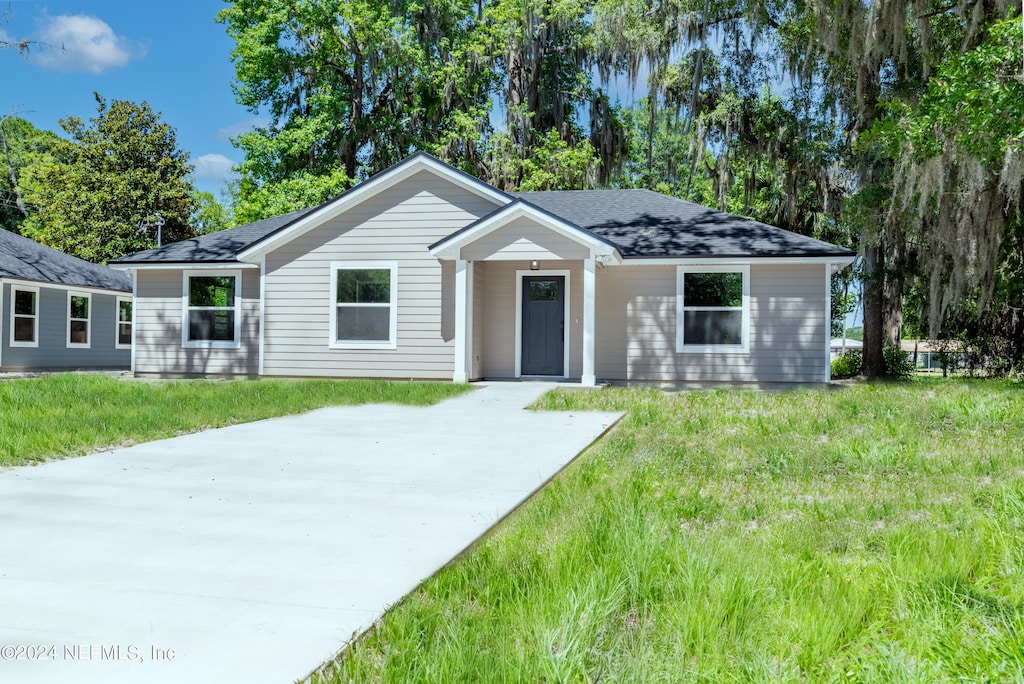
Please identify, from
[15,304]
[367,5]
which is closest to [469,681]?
[15,304]

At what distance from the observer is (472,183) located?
13.9 m

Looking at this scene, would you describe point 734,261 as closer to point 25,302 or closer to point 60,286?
point 60,286

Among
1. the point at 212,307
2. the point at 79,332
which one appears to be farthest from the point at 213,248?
the point at 79,332

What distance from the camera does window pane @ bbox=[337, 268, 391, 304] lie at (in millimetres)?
14195

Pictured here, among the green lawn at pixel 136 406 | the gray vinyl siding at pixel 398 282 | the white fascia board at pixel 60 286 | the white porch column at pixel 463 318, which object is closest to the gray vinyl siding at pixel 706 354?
the white porch column at pixel 463 318

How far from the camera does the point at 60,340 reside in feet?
66.1

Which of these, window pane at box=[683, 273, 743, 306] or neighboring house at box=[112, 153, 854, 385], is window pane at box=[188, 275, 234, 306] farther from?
window pane at box=[683, 273, 743, 306]

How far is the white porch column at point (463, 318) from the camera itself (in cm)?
1306

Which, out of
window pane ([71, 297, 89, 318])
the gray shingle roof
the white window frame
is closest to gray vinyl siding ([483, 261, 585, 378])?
the gray shingle roof

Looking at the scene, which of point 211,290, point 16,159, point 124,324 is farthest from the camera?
point 16,159

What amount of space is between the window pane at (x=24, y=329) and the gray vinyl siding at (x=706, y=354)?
48.1 feet

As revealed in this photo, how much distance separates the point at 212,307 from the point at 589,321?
7.91m

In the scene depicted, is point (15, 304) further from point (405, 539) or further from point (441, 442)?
point (405, 539)

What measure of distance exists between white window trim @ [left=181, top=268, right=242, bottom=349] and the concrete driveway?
882 centimetres
